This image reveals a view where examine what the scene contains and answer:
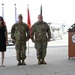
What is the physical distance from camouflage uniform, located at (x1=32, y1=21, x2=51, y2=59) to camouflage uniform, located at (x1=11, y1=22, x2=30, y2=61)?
317mm

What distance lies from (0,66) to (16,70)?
4.06ft

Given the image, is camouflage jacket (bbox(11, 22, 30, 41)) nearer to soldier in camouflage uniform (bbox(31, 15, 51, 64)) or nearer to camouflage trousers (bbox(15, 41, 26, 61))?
camouflage trousers (bbox(15, 41, 26, 61))

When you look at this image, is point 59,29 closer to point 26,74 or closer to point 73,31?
point 73,31

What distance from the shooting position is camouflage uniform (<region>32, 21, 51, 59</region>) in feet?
33.2

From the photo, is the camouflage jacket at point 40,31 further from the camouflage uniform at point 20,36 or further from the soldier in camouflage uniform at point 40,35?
the camouflage uniform at point 20,36

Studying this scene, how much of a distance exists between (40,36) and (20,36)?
0.75m

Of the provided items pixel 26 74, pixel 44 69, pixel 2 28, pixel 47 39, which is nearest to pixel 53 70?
pixel 44 69

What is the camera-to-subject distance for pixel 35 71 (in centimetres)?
870

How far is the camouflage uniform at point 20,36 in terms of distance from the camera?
999 cm

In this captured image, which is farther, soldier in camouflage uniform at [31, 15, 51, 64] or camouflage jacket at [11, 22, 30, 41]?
soldier in camouflage uniform at [31, 15, 51, 64]

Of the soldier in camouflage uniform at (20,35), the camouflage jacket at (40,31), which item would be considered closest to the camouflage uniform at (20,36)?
the soldier in camouflage uniform at (20,35)

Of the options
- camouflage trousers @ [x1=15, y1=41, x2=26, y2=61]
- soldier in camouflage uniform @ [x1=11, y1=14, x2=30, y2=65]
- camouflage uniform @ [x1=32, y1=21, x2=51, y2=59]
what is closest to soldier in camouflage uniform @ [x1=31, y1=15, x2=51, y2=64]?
camouflage uniform @ [x1=32, y1=21, x2=51, y2=59]

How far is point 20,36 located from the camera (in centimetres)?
1000

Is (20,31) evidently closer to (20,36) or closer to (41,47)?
(20,36)
